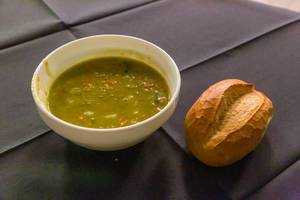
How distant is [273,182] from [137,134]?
0.23 meters

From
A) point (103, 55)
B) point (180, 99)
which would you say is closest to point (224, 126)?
point (180, 99)

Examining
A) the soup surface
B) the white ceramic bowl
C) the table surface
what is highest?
the white ceramic bowl

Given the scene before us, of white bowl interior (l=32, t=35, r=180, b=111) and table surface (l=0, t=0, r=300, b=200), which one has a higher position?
white bowl interior (l=32, t=35, r=180, b=111)

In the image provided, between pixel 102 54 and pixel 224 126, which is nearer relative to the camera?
pixel 224 126

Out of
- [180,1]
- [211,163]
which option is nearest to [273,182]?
[211,163]

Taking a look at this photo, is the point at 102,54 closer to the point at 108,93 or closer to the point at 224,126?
the point at 108,93

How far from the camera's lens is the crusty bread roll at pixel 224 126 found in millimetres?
550

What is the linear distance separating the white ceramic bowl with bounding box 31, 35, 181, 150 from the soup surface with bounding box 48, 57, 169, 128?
0.04ft

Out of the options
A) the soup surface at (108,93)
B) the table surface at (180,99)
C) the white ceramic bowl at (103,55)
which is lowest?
the table surface at (180,99)

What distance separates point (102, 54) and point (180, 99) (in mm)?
174

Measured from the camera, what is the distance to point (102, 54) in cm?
70

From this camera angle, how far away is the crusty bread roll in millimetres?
550

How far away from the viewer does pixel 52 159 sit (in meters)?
0.60

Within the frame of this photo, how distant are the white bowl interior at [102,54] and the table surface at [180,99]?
0.09 meters
